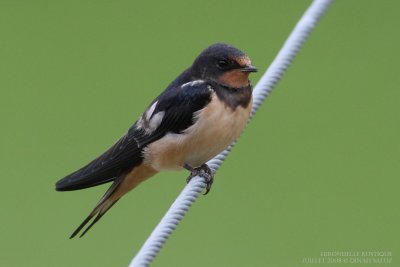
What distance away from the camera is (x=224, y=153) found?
9.45 ft

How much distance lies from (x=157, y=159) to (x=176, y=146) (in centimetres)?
7

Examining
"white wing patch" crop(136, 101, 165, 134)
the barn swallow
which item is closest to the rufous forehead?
the barn swallow

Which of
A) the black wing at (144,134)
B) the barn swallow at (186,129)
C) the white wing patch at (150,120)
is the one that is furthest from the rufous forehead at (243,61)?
the white wing patch at (150,120)

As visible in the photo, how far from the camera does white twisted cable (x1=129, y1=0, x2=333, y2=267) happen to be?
2.16 m

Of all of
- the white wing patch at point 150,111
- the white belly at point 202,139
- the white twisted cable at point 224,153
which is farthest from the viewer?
the white wing patch at point 150,111

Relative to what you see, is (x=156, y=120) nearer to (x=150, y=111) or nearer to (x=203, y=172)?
(x=150, y=111)

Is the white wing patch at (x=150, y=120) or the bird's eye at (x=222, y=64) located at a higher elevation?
the bird's eye at (x=222, y=64)

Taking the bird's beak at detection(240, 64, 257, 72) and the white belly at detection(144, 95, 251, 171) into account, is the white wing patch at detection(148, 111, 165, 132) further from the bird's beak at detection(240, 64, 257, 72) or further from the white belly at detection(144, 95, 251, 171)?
the bird's beak at detection(240, 64, 257, 72)

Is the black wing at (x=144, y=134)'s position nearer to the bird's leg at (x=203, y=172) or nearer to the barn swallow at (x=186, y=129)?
the barn swallow at (x=186, y=129)

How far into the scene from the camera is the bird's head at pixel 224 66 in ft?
9.42

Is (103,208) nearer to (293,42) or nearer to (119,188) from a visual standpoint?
(119,188)

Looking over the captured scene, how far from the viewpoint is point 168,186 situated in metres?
4.25

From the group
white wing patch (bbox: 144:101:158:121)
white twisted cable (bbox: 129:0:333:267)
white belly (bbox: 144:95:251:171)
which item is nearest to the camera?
white twisted cable (bbox: 129:0:333:267)

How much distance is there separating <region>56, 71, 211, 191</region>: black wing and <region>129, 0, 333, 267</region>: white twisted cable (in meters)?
0.13
